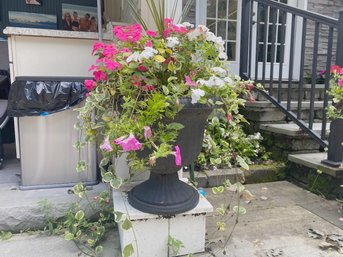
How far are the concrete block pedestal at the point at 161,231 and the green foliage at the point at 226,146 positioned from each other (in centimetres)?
38

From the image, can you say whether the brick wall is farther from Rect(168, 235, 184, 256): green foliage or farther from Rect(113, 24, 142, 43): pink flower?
Rect(168, 235, 184, 256): green foliage

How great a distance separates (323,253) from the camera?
160 cm

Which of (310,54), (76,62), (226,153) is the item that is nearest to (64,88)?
(76,62)

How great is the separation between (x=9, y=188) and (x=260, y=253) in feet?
5.46

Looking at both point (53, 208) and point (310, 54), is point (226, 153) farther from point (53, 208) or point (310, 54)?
point (310, 54)

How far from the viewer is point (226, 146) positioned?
2.05 meters

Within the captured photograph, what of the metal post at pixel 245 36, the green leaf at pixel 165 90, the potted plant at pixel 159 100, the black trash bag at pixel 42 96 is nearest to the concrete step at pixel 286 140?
the metal post at pixel 245 36

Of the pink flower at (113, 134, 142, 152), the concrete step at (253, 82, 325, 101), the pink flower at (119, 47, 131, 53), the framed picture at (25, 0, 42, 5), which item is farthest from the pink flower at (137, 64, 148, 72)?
the framed picture at (25, 0, 42, 5)

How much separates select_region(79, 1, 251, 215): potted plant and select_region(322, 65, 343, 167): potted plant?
0.88 m

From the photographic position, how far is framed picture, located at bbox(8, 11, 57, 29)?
525 cm

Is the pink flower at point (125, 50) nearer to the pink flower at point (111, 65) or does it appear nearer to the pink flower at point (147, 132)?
the pink flower at point (111, 65)

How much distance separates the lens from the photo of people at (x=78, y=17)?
5.51m

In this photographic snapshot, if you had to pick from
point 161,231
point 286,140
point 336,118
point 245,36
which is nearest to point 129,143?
point 161,231

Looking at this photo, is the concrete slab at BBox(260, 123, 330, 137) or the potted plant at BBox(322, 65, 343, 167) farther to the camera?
the concrete slab at BBox(260, 123, 330, 137)
